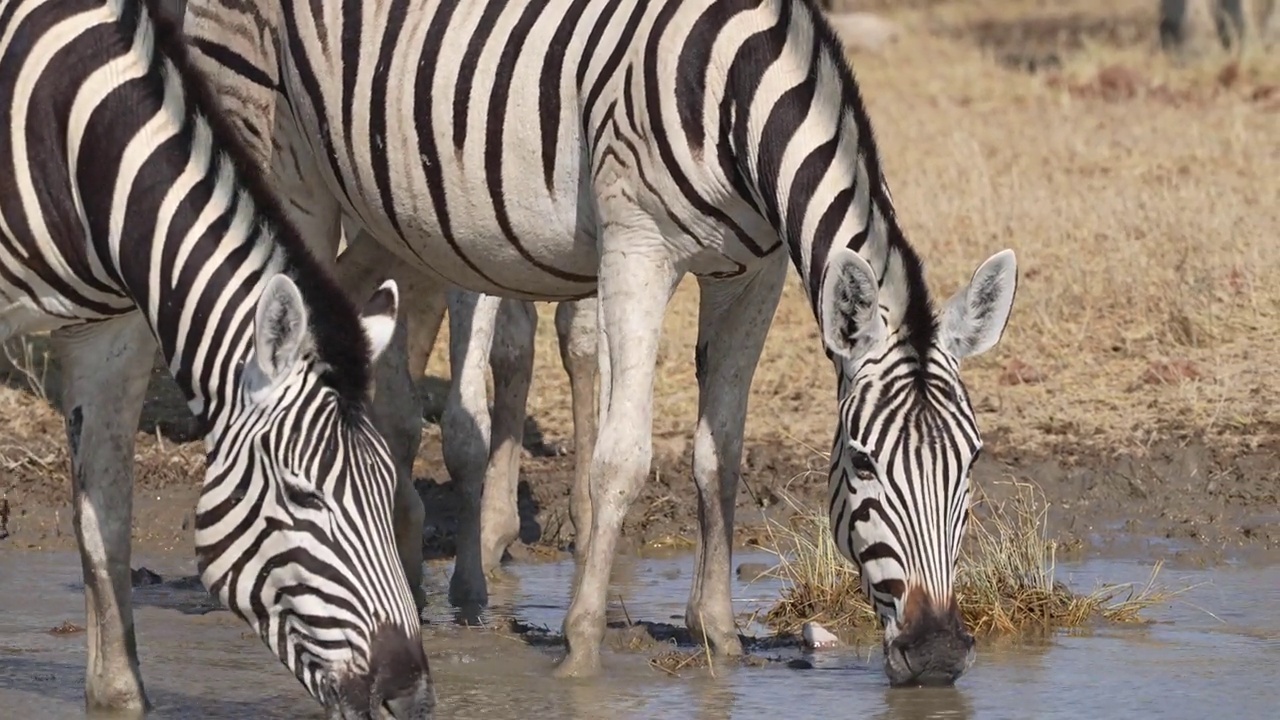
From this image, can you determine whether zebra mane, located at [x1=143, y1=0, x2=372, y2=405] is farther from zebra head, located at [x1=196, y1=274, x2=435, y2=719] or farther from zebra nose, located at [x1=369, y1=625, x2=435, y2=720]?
zebra nose, located at [x1=369, y1=625, x2=435, y2=720]

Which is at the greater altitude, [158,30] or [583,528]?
[158,30]

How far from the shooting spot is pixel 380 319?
4906 mm

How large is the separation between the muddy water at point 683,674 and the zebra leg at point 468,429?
143mm

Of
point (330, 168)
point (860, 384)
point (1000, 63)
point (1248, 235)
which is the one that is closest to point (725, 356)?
point (860, 384)

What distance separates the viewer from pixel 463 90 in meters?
6.55

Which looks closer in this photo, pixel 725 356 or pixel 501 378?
pixel 725 356

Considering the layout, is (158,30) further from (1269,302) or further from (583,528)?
(1269,302)

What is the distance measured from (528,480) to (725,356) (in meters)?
2.31

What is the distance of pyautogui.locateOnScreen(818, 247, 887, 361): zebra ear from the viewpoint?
5.41 metres

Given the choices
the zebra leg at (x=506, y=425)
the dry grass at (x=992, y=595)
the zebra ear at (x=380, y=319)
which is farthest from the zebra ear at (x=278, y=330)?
the zebra leg at (x=506, y=425)

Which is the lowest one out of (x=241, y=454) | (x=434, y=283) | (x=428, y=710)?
(x=428, y=710)

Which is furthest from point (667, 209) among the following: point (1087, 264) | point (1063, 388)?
point (1087, 264)

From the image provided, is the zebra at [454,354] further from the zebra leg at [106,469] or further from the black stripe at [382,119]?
the zebra leg at [106,469]

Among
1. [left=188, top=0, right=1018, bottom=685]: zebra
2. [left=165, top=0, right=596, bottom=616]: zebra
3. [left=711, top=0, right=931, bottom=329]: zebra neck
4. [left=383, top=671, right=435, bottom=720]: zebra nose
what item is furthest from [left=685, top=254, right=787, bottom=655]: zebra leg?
[left=383, top=671, right=435, bottom=720]: zebra nose
